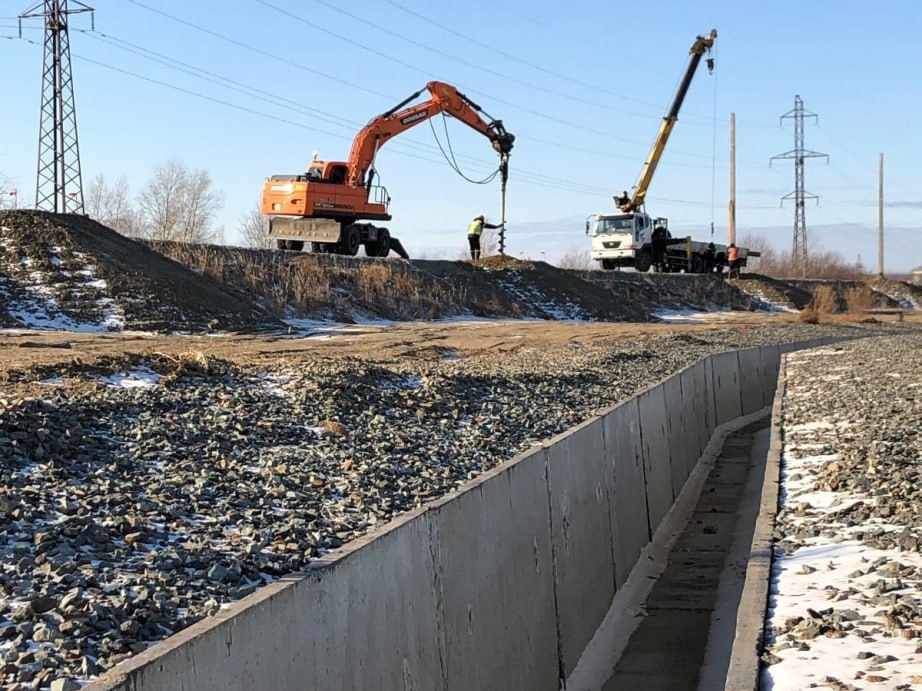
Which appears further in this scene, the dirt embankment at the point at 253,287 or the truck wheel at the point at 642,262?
the truck wheel at the point at 642,262

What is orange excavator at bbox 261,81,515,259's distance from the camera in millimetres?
34062

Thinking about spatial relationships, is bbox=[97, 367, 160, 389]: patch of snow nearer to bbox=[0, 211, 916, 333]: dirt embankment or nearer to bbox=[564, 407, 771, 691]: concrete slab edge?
bbox=[564, 407, 771, 691]: concrete slab edge

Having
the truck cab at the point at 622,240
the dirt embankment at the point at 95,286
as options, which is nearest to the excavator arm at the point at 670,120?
the truck cab at the point at 622,240

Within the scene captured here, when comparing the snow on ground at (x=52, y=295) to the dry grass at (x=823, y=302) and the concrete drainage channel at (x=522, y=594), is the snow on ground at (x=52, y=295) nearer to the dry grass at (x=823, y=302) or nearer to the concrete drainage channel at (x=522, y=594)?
the concrete drainage channel at (x=522, y=594)

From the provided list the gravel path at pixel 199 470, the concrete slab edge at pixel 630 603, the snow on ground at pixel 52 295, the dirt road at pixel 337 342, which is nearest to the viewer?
the gravel path at pixel 199 470

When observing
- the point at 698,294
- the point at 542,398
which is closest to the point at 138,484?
the point at 542,398

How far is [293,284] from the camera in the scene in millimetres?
30656

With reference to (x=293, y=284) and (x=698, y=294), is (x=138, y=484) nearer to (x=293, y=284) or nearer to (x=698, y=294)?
(x=293, y=284)

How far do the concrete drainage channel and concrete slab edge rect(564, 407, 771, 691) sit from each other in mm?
20

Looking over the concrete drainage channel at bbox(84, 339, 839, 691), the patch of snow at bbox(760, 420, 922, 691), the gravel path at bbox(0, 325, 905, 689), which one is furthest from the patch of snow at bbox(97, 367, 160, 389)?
the patch of snow at bbox(760, 420, 922, 691)

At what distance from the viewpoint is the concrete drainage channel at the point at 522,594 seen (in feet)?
14.6

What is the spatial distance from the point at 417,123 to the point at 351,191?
3.97 meters

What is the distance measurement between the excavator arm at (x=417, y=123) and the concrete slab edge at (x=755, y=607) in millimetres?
26852

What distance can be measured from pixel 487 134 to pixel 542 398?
893 inches
